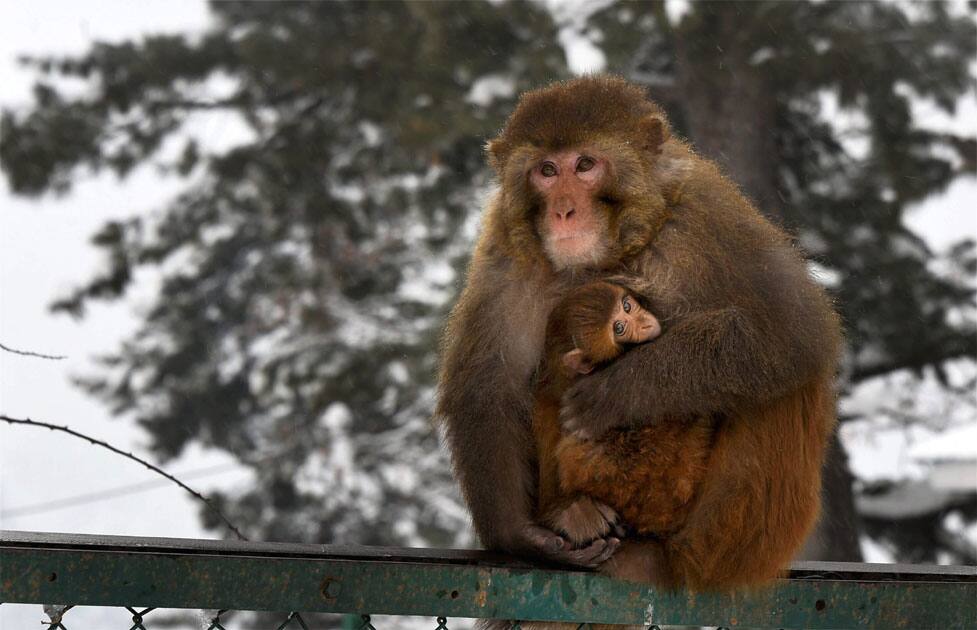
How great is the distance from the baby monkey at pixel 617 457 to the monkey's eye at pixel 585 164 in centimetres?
36

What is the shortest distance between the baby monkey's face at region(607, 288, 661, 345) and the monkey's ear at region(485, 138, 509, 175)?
653mm

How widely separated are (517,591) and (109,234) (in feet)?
27.4

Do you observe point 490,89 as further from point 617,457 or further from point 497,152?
point 617,457

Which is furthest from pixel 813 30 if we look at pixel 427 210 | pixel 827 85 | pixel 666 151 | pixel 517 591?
pixel 517 591

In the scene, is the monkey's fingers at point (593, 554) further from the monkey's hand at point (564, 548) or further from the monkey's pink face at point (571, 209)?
the monkey's pink face at point (571, 209)

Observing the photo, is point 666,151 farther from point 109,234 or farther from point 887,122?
point 109,234

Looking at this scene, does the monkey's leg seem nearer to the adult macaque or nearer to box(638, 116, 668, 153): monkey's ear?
the adult macaque

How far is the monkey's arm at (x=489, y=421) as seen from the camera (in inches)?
132

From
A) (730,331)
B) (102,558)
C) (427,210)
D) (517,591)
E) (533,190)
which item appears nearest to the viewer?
(102,558)

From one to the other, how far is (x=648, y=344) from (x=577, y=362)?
21 cm

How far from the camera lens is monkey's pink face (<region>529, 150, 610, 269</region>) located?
339 cm

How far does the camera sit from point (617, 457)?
3.28 meters

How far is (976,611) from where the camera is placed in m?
2.55

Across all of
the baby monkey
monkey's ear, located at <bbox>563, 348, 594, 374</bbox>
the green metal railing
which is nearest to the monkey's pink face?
the baby monkey
